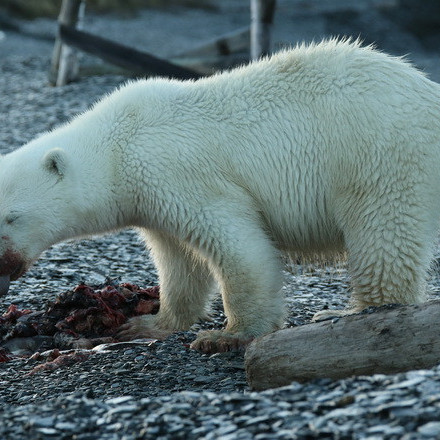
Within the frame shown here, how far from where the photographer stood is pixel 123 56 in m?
10.8

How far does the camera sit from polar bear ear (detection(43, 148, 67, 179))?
4.68 meters

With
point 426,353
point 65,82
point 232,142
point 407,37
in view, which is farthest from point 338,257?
point 407,37

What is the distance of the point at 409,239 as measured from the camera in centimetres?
455

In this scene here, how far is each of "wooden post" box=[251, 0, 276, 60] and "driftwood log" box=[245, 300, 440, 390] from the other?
23.5 feet

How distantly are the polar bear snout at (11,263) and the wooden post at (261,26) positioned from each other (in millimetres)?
6206

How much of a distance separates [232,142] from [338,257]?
95 cm

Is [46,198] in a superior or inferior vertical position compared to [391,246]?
superior

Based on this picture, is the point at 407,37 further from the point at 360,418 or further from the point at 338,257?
the point at 360,418

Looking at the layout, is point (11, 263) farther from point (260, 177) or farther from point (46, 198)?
point (260, 177)

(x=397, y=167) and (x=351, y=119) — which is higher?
(x=351, y=119)

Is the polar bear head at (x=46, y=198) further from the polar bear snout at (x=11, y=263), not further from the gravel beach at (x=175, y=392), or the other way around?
the gravel beach at (x=175, y=392)

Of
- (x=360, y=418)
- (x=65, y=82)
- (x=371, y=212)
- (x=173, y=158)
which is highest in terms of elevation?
(x=65, y=82)

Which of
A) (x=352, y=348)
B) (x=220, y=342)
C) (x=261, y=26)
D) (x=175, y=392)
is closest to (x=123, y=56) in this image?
(x=261, y=26)

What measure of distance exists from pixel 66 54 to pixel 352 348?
9.59 m
